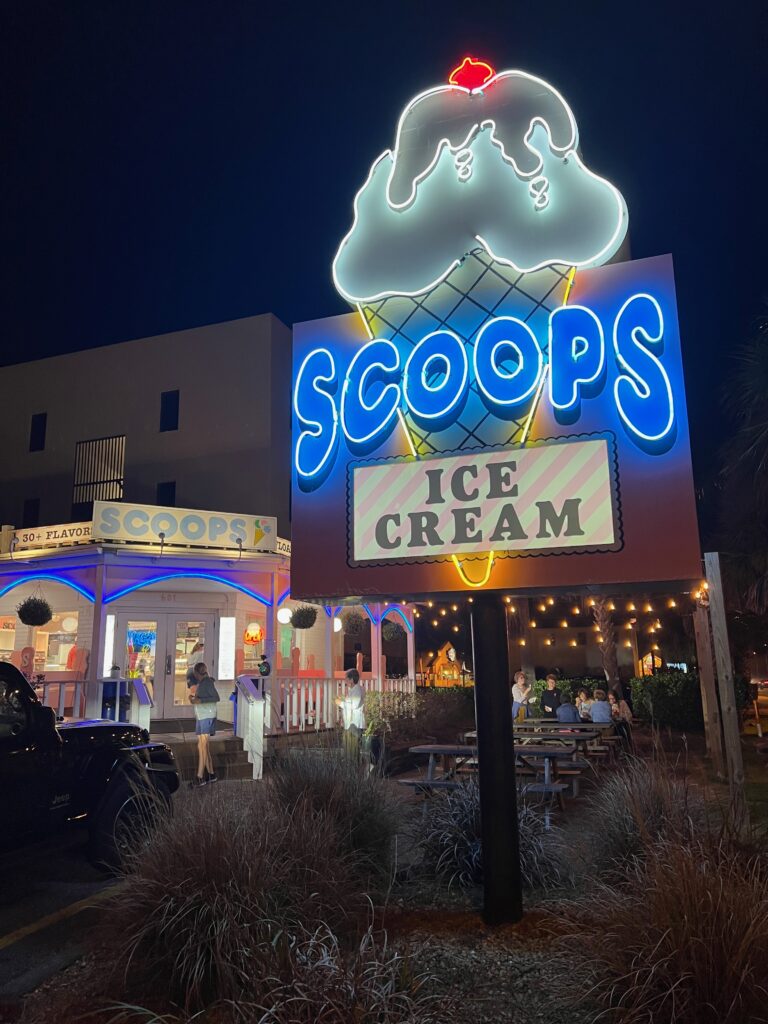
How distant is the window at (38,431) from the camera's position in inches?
932

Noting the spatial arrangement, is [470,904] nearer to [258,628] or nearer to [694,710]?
[258,628]

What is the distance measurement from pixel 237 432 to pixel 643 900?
18.9 meters

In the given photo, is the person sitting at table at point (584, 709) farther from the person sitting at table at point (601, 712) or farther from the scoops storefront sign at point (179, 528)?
the scoops storefront sign at point (179, 528)

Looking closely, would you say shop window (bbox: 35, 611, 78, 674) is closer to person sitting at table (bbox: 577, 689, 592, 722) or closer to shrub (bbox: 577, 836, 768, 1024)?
person sitting at table (bbox: 577, 689, 592, 722)

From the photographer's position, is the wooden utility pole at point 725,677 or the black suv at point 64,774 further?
the wooden utility pole at point 725,677

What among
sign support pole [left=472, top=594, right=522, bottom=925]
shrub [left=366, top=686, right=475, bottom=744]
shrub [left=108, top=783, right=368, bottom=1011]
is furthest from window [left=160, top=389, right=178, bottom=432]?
shrub [left=108, top=783, right=368, bottom=1011]

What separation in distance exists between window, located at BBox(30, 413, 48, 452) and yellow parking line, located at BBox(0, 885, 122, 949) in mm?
20028

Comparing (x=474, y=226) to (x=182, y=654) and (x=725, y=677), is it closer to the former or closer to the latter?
(x=725, y=677)

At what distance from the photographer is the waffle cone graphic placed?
18.4 feet

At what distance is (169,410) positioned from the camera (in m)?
22.2

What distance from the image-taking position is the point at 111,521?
48.4ft

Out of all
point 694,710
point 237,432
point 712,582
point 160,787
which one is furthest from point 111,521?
point 694,710

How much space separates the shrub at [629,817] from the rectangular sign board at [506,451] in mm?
1551

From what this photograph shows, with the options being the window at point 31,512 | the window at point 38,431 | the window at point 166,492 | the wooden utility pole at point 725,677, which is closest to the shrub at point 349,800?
the wooden utility pole at point 725,677
